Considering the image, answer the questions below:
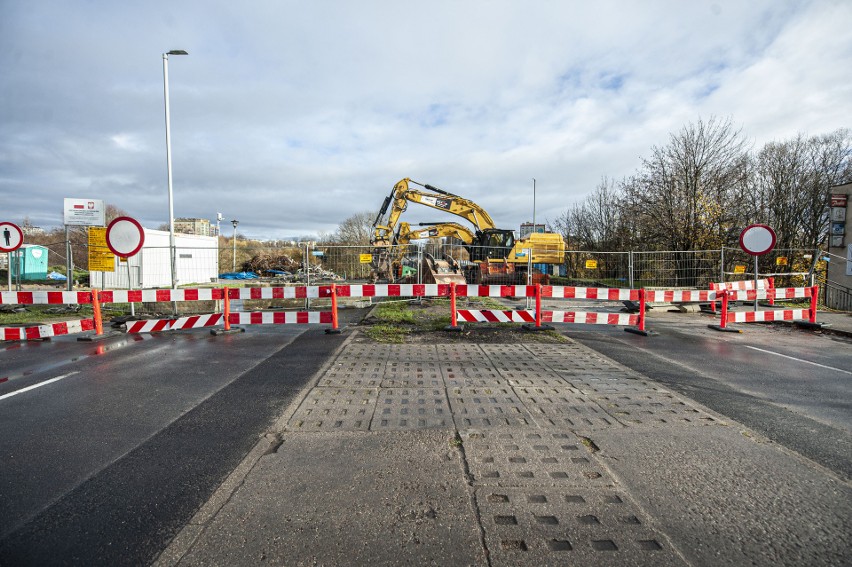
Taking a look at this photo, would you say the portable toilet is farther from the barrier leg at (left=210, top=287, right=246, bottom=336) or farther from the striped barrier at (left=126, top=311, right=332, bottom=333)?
the barrier leg at (left=210, top=287, right=246, bottom=336)

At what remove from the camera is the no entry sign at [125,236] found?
904 cm

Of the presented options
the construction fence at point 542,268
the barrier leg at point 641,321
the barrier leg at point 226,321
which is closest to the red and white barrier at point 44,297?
the barrier leg at point 226,321

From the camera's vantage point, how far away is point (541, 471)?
3.01m

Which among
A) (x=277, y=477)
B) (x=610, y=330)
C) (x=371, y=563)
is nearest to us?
(x=371, y=563)

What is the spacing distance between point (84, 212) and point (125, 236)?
21.2 ft

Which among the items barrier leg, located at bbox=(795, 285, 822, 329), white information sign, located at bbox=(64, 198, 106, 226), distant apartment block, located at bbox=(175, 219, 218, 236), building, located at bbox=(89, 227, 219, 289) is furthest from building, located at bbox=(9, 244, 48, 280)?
barrier leg, located at bbox=(795, 285, 822, 329)

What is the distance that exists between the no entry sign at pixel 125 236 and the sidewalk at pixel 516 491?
735 cm

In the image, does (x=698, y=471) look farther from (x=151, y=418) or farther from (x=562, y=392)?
(x=151, y=418)

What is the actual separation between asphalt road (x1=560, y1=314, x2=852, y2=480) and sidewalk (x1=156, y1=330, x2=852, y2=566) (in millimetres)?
404

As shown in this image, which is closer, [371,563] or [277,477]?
[371,563]

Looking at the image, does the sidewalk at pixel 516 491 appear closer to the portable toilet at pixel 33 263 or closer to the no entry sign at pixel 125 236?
the no entry sign at pixel 125 236

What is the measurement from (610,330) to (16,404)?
405 inches

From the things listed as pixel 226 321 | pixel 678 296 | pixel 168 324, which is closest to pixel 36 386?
pixel 168 324

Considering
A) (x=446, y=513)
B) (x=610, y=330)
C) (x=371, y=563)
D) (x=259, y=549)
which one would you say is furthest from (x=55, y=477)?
(x=610, y=330)
